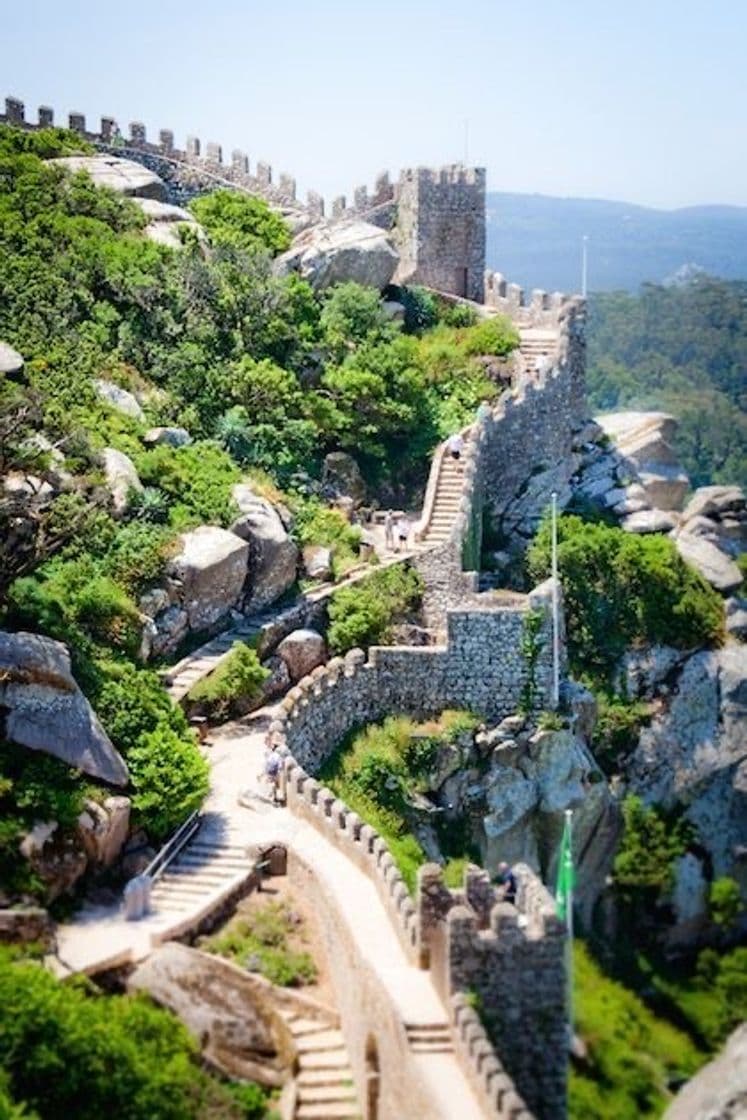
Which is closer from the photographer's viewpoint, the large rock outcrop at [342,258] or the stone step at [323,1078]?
the stone step at [323,1078]

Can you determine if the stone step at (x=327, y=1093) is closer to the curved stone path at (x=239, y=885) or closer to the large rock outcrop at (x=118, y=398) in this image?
the curved stone path at (x=239, y=885)

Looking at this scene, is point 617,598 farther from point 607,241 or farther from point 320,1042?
Result: point 607,241

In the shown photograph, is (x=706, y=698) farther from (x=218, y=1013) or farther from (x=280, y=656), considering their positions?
(x=218, y=1013)

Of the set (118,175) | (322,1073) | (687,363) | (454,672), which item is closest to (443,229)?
(118,175)

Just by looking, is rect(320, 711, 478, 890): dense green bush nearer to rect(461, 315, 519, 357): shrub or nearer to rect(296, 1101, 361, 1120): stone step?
rect(296, 1101, 361, 1120): stone step

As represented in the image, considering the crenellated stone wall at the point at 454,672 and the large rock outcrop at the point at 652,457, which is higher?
the large rock outcrop at the point at 652,457

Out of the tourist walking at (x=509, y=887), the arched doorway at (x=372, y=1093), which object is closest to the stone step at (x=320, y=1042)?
the arched doorway at (x=372, y=1093)

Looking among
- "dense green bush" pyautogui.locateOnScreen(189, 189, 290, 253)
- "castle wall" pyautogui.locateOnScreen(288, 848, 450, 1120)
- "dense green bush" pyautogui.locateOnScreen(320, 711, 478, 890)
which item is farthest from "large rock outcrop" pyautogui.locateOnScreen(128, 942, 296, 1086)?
"dense green bush" pyautogui.locateOnScreen(189, 189, 290, 253)

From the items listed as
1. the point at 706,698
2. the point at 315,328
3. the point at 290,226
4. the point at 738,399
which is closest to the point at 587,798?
the point at 706,698
